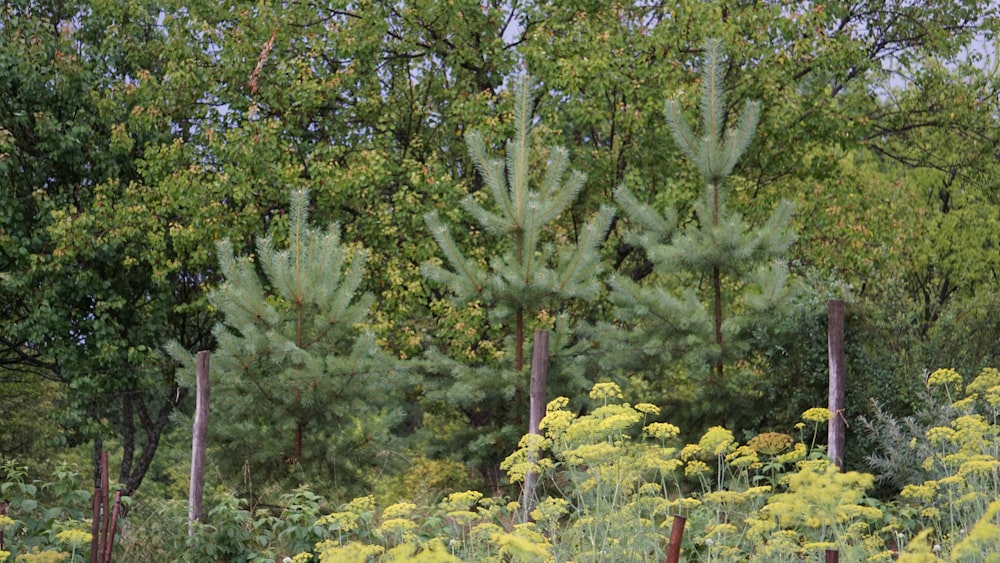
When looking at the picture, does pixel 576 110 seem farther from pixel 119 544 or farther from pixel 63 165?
pixel 119 544

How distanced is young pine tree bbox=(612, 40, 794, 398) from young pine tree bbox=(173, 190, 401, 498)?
244cm

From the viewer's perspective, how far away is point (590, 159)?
15.1 metres

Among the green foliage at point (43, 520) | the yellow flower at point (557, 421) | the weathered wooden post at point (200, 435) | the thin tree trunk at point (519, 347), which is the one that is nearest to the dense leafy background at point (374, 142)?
the thin tree trunk at point (519, 347)

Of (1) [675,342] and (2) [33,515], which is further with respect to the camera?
(1) [675,342]

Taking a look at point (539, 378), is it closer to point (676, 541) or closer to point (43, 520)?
point (43, 520)

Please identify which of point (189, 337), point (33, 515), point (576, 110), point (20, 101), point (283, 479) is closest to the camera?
point (33, 515)

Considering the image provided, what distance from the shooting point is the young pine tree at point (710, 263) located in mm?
11148

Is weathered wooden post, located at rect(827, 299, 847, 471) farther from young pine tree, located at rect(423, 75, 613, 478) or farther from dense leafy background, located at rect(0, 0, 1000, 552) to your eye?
dense leafy background, located at rect(0, 0, 1000, 552)

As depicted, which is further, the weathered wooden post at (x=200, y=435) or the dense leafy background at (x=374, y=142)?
the dense leafy background at (x=374, y=142)

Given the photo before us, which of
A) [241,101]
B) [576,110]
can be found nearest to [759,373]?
[576,110]

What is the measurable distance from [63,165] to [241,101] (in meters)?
2.54

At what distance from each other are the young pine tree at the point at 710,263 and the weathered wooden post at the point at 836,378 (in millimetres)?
1328

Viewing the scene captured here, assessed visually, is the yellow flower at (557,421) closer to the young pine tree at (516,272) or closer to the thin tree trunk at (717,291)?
the young pine tree at (516,272)

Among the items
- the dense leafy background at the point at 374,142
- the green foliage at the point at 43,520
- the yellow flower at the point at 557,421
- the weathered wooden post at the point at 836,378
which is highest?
the dense leafy background at the point at 374,142
